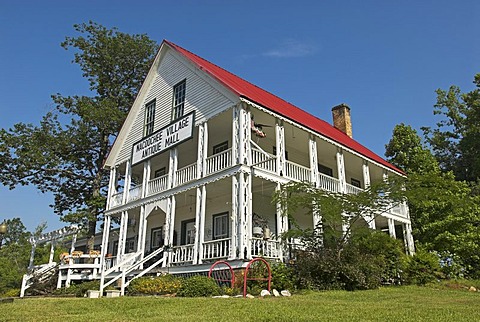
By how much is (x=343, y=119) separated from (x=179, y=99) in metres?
12.4

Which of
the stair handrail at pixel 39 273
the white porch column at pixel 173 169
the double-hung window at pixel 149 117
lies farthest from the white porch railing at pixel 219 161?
the stair handrail at pixel 39 273

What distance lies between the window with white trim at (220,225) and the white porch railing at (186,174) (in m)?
2.39

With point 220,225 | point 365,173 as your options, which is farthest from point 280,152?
point 365,173

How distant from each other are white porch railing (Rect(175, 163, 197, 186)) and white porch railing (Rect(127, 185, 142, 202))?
129 inches

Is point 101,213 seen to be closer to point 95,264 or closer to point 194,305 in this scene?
point 95,264

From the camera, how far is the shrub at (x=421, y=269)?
53.8 ft

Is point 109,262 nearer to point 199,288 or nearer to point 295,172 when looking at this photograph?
point 199,288

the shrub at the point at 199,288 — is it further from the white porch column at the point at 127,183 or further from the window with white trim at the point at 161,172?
the window with white trim at the point at 161,172

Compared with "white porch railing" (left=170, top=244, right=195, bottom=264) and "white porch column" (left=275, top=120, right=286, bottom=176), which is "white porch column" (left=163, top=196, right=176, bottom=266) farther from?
"white porch column" (left=275, top=120, right=286, bottom=176)

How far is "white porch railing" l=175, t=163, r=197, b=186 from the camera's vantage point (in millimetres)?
17172

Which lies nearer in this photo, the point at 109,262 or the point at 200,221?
the point at 200,221

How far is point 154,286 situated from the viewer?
13469mm

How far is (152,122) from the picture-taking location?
2133 centimetres

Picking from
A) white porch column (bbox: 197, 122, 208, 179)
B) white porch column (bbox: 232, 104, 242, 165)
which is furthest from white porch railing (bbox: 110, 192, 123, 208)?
white porch column (bbox: 232, 104, 242, 165)
